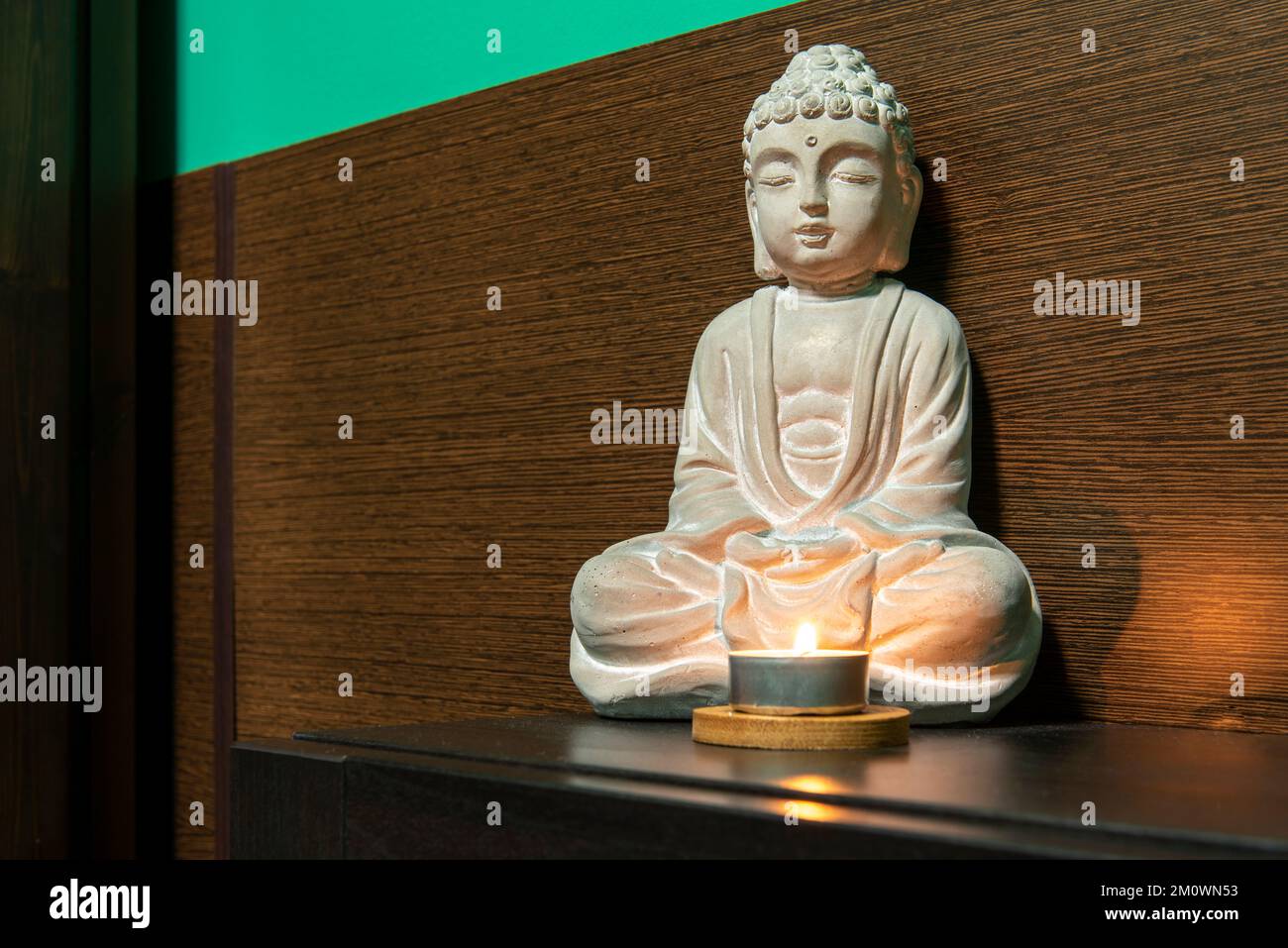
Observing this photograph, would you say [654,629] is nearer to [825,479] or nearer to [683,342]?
[825,479]

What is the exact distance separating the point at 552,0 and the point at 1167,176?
955 mm

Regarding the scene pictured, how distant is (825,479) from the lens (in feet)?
5.24

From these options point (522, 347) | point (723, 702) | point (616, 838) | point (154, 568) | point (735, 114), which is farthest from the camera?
point (154, 568)

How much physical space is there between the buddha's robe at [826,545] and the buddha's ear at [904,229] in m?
0.02

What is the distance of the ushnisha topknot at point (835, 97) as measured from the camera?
1585 mm

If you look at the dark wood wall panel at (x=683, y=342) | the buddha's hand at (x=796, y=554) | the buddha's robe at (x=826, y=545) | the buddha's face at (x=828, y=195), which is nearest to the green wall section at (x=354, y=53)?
→ the dark wood wall panel at (x=683, y=342)

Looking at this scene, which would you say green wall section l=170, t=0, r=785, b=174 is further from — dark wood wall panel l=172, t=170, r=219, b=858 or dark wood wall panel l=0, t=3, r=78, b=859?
dark wood wall panel l=0, t=3, r=78, b=859

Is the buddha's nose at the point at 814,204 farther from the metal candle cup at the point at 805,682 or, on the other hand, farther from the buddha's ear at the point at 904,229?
the metal candle cup at the point at 805,682

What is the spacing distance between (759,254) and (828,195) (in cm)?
13

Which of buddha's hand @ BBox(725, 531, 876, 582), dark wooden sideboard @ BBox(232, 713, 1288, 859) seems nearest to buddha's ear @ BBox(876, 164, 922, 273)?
buddha's hand @ BBox(725, 531, 876, 582)

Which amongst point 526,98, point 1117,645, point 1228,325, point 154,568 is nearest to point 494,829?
point 1117,645

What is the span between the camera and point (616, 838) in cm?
106

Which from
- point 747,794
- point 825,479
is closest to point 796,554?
point 825,479

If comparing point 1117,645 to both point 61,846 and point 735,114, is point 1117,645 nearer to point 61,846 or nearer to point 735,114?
point 735,114
